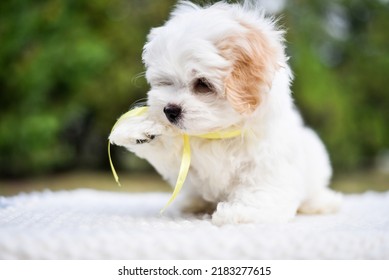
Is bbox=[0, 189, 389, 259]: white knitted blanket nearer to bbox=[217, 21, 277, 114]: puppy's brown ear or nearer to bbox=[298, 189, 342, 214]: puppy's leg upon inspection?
bbox=[298, 189, 342, 214]: puppy's leg

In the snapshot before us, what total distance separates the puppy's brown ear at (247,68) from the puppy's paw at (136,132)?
384mm

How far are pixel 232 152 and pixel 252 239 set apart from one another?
23.4 inches

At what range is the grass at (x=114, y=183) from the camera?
6.40m

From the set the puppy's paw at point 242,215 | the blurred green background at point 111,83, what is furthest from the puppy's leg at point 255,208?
the blurred green background at point 111,83

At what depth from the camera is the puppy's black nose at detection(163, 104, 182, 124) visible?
76.6 inches

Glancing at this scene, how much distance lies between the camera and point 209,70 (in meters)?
1.94

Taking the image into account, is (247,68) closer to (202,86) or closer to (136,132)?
(202,86)

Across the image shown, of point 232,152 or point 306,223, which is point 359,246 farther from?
point 232,152

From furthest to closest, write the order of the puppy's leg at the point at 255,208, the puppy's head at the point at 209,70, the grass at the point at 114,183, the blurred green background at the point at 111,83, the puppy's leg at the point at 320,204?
the grass at the point at 114,183 → the blurred green background at the point at 111,83 → the puppy's leg at the point at 320,204 → the puppy's leg at the point at 255,208 → the puppy's head at the point at 209,70

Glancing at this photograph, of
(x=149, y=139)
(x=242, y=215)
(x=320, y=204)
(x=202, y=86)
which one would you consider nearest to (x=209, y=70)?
(x=202, y=86)

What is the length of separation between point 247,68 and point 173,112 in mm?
378

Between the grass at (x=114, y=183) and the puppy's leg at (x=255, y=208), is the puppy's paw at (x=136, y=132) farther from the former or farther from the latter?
the grass at (x=114, y=183)
